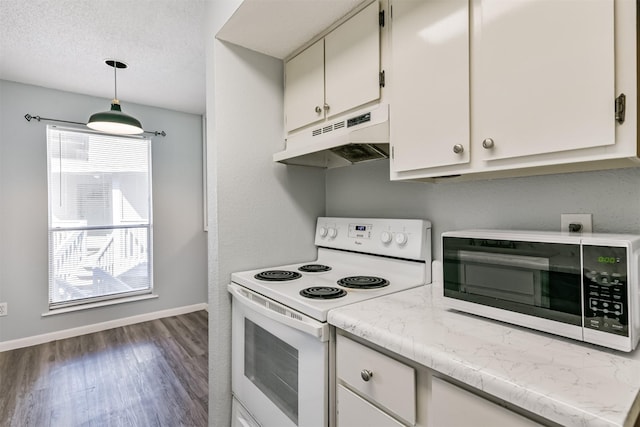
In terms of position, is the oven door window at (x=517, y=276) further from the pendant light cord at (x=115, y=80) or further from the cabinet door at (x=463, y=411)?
the pendant light cord at (x=115, y=80)

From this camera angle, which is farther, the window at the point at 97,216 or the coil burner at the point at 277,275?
the window at the point at 97,216

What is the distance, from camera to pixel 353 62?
144 cm

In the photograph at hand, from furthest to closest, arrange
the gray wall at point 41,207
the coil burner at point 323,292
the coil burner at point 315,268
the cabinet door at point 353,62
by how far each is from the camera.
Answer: the gray wall at point 41,207 < the coil burner at point 315,268 < the cabinet door at point 353,62 < the coil burner at point 323,292

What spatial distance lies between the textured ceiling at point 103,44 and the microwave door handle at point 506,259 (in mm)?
2037

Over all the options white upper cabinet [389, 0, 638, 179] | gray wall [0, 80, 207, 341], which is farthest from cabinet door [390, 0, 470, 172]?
gray wall [0, 80, 207, 341]

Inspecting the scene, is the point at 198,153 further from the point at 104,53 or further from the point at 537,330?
the point at 537,330

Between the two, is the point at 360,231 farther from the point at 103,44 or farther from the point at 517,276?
the point at 103,44

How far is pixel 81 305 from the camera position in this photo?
3.32 meters

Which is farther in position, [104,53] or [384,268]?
[104,53]

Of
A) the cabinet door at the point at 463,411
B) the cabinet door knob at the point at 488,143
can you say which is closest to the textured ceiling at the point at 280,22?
the cabinet door knob at the point at 488,143

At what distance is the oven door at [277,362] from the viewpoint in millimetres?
1086

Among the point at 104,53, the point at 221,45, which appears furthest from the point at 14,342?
the point at 221,45

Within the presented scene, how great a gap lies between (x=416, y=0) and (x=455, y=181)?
713mm

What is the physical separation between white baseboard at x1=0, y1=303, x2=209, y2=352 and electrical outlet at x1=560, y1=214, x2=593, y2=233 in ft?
12.8
